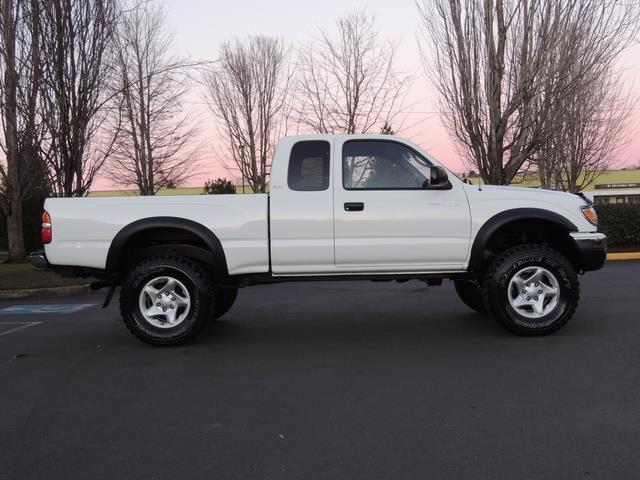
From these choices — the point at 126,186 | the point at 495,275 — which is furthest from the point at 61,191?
the point at 126,186

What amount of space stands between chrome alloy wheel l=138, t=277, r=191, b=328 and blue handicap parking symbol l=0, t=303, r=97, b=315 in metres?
3.22

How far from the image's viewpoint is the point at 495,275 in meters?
5.45

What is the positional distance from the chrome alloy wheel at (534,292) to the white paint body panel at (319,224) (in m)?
0.56

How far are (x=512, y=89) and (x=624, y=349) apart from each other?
9971 mm

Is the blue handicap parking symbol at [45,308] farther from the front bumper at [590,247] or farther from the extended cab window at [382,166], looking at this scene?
the front bumper at [590,247]

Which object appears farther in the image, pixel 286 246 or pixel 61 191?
pixel 61 191

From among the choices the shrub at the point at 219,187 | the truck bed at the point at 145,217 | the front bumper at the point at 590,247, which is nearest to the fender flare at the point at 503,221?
the front bumper at the point at 590,247

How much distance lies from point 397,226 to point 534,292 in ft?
4.97

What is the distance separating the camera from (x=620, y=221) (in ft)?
53.8

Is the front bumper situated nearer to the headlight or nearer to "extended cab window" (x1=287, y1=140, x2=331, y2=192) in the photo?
the headlight

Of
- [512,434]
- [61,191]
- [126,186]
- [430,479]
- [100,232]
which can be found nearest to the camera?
[430,479]

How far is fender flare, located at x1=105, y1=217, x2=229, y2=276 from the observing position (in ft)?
17.4

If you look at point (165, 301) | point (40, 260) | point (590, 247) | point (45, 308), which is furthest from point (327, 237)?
point (45, 308)

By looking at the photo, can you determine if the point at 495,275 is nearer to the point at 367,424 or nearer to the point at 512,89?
the point at 367,424
